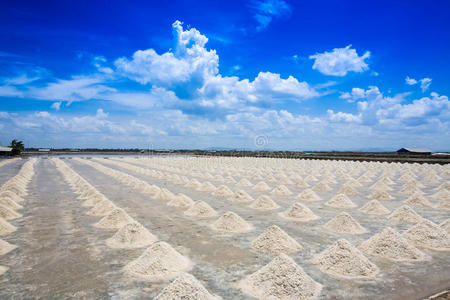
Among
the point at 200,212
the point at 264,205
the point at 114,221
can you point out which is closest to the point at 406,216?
the point at 264,205

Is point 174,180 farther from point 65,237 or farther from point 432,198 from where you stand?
point 432,198

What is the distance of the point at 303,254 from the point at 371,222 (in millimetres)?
3864

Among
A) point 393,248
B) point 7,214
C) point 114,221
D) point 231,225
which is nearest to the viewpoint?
point 393,248

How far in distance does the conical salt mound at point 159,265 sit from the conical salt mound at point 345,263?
7.92ft

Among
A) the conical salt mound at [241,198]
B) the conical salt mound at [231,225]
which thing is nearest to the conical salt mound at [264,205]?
the conical salt mound at [241,198]

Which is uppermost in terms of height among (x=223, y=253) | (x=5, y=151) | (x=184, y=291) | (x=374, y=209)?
(x=5, y=151)

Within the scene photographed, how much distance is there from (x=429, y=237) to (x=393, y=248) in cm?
131

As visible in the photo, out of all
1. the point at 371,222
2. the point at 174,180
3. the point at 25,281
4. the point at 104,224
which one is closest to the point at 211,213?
the point at 104,224

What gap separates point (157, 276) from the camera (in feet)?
15.4

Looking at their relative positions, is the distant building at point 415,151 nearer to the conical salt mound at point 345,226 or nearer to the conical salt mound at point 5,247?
the conical salt mound at point 345,226

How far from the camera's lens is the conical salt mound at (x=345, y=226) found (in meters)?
7.25

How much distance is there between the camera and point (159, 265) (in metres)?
4.84

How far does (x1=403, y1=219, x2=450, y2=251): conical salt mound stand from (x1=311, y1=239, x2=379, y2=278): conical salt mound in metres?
2.08

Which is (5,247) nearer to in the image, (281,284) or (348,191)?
(281,284)
